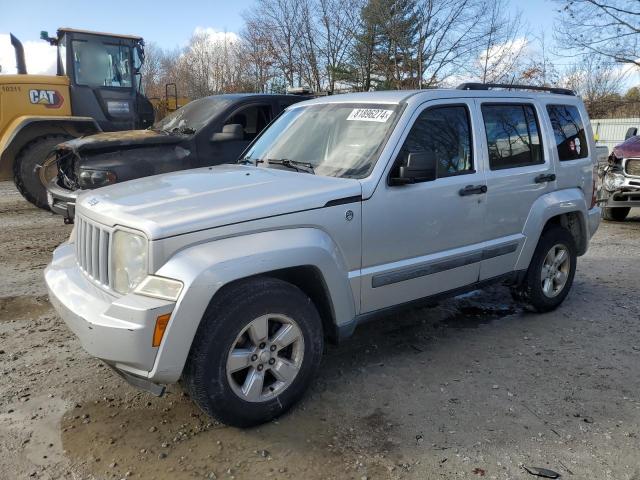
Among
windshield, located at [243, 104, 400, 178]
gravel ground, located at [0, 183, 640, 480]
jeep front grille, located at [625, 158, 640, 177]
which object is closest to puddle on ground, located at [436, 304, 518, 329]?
gravel ground, located at [0, 183, 640, 480]

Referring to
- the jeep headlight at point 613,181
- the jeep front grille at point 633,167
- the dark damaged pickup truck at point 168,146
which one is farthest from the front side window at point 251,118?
the jeep front grille at point 633,167

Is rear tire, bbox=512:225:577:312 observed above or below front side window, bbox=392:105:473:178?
below

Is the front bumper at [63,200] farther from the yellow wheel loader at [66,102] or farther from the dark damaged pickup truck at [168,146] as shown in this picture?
the yellow wheel loader at [66,102]

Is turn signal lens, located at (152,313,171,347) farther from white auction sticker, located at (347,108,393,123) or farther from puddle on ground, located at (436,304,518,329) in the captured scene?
puddle on ground, located at (436,304,518,329)

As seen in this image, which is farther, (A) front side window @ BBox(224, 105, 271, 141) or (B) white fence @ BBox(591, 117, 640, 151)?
(B) white fence @ BBox(591, 117, 640, 151)

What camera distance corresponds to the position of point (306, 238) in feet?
10.3

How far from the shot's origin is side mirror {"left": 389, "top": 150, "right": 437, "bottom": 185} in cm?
347

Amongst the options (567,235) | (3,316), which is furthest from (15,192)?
(567,235)

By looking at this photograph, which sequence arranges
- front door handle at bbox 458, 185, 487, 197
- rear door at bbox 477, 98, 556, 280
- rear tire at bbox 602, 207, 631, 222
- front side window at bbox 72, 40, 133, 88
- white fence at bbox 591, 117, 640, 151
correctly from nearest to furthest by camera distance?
1. front door handle at bbox 458, 185, 487, 197
2. rear door at bbox 477, 98, 556, 280
3. rear tire at bbox 602, 207, 631, 222
4. front side window at bbox 72, 40, 133, 88
5. white fence at bbox 591, 117, 640, 151

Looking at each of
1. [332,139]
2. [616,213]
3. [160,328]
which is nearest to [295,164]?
[332,139]

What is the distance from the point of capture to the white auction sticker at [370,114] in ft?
12.5

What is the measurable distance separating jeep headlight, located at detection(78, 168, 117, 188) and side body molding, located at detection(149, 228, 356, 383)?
4.30 metres

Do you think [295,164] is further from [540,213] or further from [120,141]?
[120,141]

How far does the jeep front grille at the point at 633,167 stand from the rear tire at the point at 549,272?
517cm
